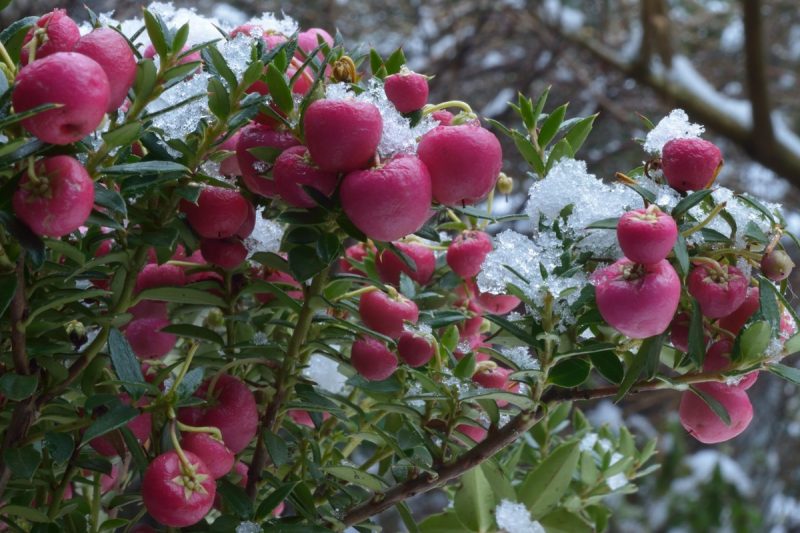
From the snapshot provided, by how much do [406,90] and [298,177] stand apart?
81 mm

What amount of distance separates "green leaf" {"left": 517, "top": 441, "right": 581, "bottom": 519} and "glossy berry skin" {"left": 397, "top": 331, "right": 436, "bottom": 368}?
0.46 feet

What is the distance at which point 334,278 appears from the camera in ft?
1.66

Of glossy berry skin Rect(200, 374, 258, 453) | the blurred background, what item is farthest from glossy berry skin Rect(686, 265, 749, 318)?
the blurred background

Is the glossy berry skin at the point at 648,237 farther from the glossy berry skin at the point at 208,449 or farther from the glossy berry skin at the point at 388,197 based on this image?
the glossy berry skin at the point at 208,449

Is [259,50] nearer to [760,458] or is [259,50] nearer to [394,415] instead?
[394,415]

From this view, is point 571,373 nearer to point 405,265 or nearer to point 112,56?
point 405,265

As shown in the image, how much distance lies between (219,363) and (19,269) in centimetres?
13

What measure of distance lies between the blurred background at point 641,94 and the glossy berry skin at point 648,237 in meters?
1.51

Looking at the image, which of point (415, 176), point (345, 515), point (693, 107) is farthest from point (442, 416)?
point (693, 107)

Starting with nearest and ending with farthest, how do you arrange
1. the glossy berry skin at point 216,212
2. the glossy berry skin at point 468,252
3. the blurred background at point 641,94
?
the glossy berry skin at point 216,212 < the glossy berry skin at point 468,252 < the blurred background at point 641,94

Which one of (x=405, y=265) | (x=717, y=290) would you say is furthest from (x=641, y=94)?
(x=717, y=290)

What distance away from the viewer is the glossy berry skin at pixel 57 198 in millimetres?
350

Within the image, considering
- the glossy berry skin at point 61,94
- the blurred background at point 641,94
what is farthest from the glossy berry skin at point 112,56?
the blurred background at point 641,94

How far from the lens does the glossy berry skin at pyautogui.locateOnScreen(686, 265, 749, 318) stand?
419 millimetres
